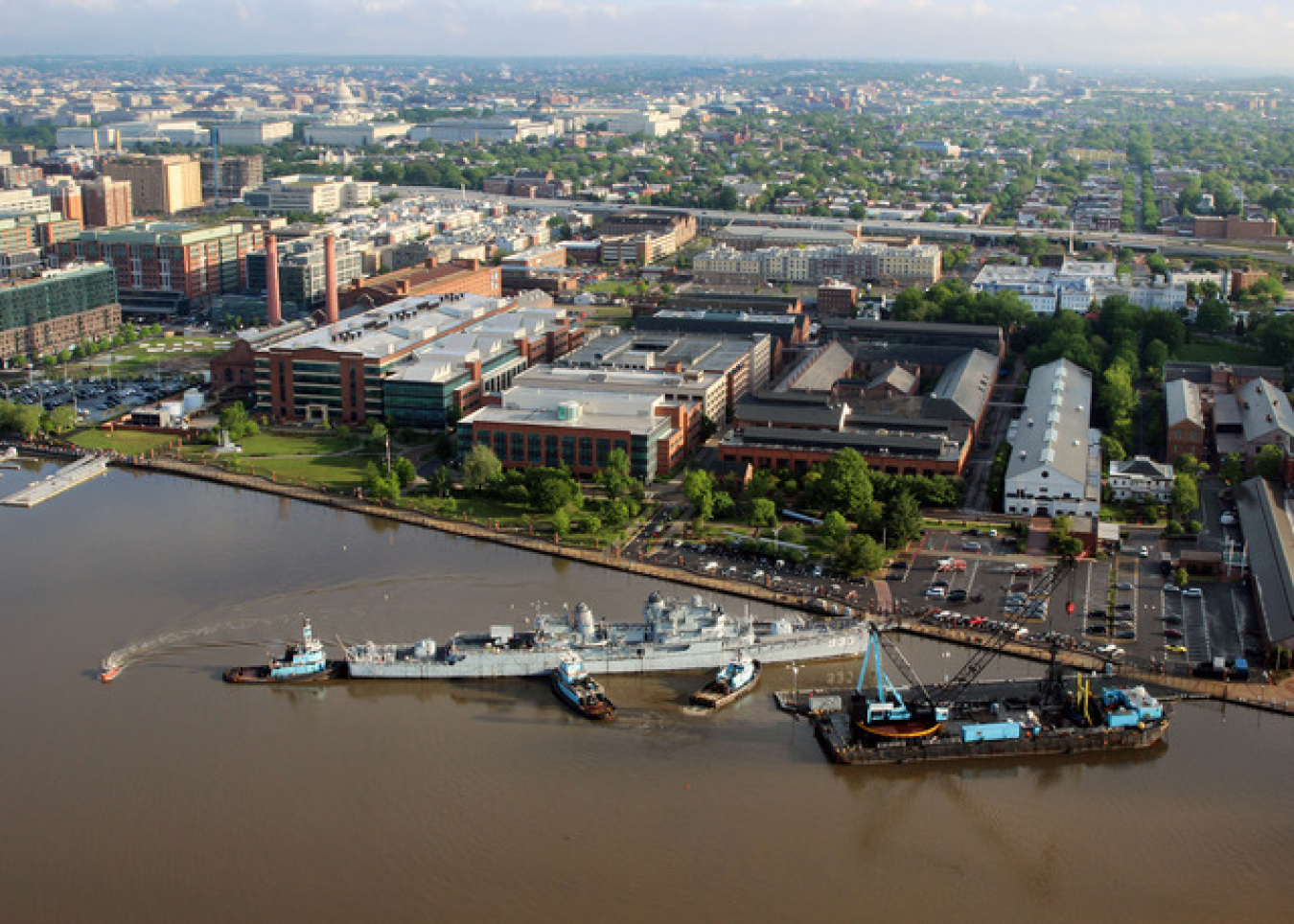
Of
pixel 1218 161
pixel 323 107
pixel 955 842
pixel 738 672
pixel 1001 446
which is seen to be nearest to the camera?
pixel 955 842

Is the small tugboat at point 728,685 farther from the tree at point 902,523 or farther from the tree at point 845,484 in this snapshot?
the tree at point 845,484

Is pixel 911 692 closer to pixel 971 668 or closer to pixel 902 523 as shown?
pixel 971 668

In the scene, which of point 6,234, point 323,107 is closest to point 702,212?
point 6,234

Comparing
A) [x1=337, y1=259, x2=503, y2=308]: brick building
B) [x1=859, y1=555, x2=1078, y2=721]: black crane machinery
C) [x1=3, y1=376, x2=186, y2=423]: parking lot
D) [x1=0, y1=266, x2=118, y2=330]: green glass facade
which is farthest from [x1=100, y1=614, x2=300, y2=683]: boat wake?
[x1=0, y1=266, x2=118, y2=330]: green glass facade

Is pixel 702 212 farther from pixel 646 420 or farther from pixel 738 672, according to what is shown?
pixel 738 672

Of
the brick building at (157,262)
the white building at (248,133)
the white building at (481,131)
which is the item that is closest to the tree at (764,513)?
the brick building at (157,262)

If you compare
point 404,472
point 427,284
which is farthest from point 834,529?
point 427,284
